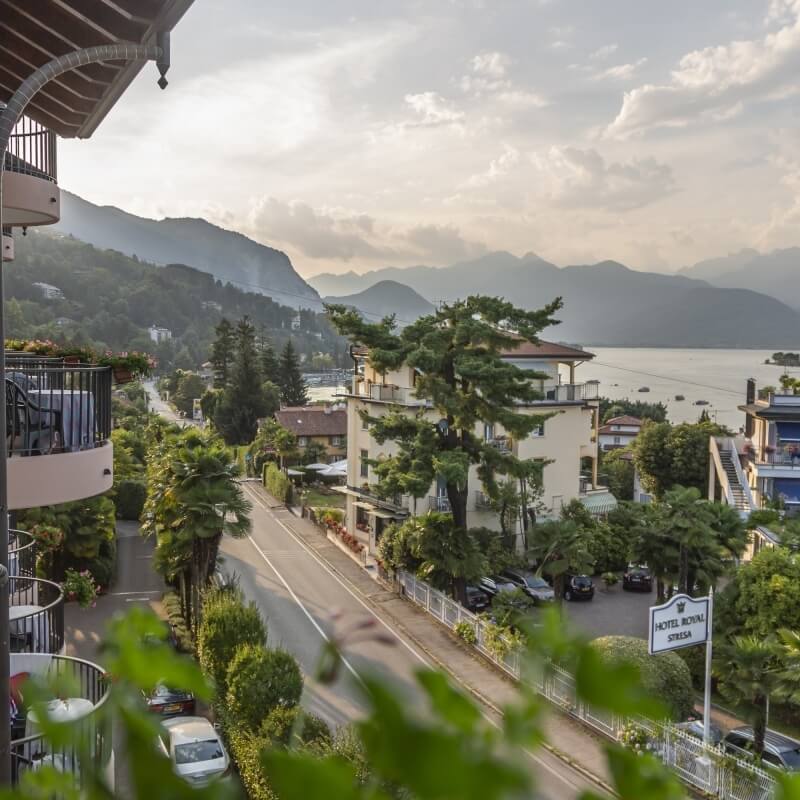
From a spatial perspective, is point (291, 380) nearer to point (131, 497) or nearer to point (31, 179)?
point (131, 497)

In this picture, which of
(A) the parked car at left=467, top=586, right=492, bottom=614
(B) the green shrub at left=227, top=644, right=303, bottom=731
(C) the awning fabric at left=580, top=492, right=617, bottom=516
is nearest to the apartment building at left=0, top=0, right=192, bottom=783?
(B) the green shrub at left=227, top=644, right=303, bottom=731

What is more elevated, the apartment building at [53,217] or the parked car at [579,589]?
the apartment building at [53,217]

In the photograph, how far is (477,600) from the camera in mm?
23344

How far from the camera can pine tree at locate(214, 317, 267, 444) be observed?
209ft

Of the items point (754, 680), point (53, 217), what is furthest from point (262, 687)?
point (754, 680)

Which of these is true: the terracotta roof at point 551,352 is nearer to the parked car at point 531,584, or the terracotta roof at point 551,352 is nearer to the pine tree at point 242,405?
the parked car at point 531,584

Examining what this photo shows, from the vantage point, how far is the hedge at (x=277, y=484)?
39.8 m

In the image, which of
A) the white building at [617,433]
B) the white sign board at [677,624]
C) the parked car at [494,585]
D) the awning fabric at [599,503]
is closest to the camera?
the white sign board at [677,624]

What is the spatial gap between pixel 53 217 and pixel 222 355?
65.5 meters

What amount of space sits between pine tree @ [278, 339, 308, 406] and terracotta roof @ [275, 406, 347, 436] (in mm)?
19314

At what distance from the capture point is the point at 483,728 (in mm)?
777

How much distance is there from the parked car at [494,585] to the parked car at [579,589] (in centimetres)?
181

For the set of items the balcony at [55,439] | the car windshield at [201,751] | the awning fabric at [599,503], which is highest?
the balcony at [55,439]

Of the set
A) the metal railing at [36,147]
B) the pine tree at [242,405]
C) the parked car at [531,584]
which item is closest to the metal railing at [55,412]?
the metal railing at [36,147]
